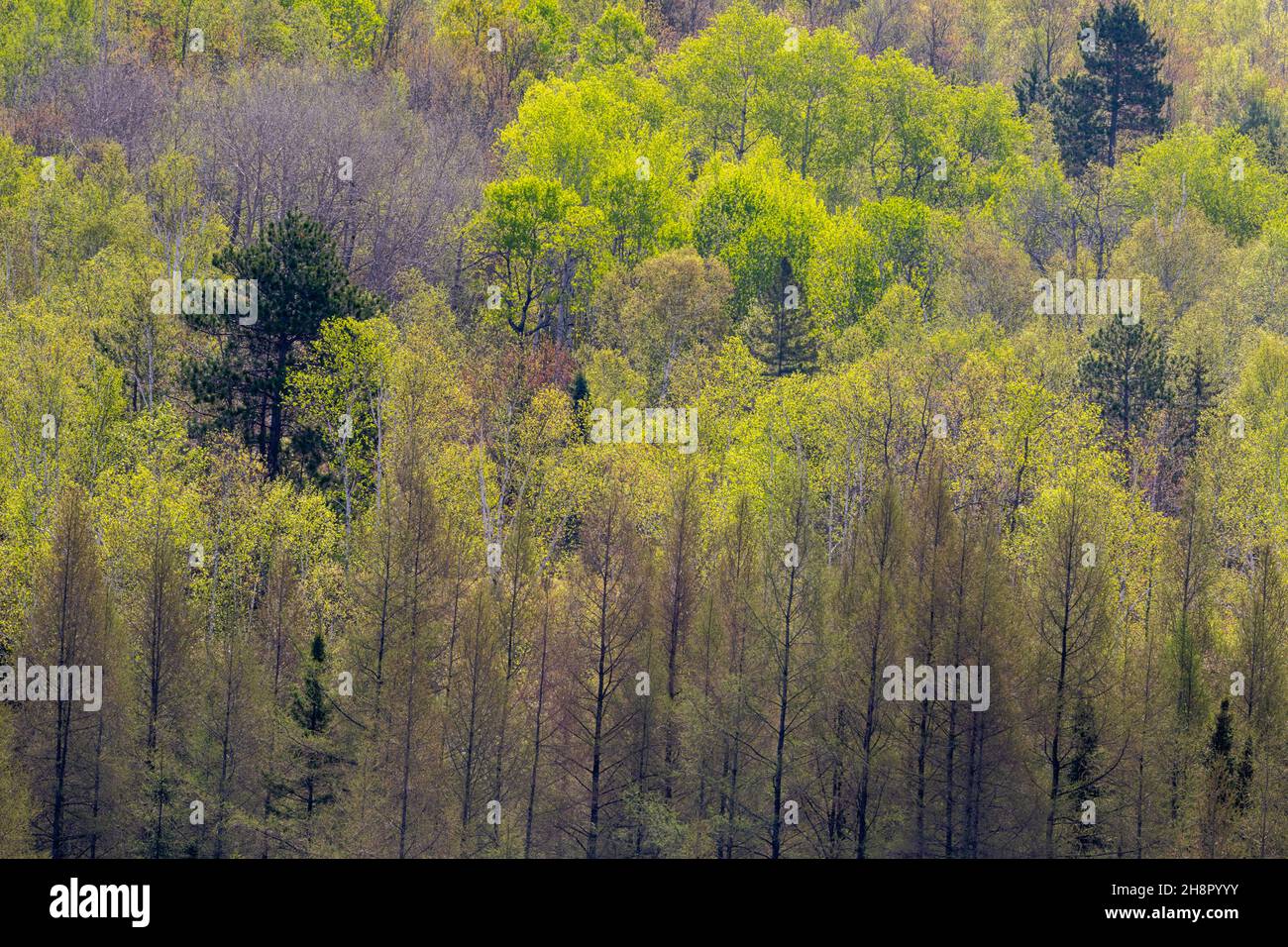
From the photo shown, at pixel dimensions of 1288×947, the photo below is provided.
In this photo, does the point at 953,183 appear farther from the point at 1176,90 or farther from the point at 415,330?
the point at 415,330

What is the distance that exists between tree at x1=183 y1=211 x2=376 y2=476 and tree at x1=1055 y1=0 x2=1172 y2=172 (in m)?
48.7

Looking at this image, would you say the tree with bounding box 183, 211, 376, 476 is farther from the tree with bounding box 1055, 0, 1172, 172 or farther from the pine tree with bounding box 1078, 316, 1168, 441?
the tree with bounding box 1055, 0, 1172, 172

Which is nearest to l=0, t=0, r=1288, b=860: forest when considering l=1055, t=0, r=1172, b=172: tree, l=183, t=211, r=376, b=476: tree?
l=183, t=211, r=376, b=476: tree

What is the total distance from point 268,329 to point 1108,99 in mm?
53571

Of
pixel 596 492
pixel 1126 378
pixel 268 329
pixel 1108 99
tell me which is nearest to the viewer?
pixel 596 492

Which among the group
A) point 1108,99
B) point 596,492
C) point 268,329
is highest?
point 1108,99

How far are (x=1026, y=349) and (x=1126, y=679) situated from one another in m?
22.3

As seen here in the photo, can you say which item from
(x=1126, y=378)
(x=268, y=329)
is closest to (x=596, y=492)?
(x=268, y=329)

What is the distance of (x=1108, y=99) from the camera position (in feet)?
357

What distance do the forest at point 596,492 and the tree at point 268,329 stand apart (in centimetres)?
16

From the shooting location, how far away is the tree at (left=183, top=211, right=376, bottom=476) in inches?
2665

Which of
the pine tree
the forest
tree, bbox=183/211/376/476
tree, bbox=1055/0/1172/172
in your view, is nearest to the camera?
the forest

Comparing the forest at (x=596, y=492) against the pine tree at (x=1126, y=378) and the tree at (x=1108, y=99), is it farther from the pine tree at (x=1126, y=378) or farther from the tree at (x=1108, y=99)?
the tree at (x=1108, y=99)

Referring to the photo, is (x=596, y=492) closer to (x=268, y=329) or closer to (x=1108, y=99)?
(x=268, y=329)
